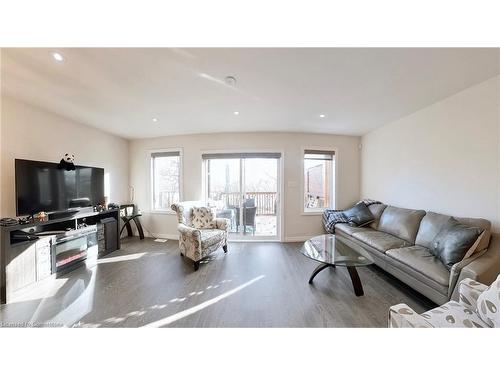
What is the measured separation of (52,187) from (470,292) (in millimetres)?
4422

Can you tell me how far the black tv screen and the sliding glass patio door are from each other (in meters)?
1.97

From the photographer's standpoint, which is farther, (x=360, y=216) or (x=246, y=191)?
(x=246, y=191)

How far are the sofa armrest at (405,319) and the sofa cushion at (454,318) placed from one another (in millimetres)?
101

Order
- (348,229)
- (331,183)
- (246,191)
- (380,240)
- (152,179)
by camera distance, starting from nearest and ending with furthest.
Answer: (380,240) < (348,229) < (246,191) < (331,183) < (152,179)

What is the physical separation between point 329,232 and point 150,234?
3.94 meters

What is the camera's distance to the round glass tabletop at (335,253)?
1.86 meters

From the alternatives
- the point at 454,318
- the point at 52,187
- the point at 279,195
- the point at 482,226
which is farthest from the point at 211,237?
the point at 482,226

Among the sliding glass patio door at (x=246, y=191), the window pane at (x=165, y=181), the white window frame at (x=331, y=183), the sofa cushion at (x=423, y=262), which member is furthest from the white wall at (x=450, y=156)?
the window pane at (x=165, y=181)

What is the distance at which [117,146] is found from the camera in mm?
3869

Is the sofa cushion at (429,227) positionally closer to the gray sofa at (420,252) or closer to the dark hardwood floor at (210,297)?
the gray sofa at (420,252)

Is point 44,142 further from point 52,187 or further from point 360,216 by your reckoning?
point 360,216

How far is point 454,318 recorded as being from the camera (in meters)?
1.08

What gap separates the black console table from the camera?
1827 mm
